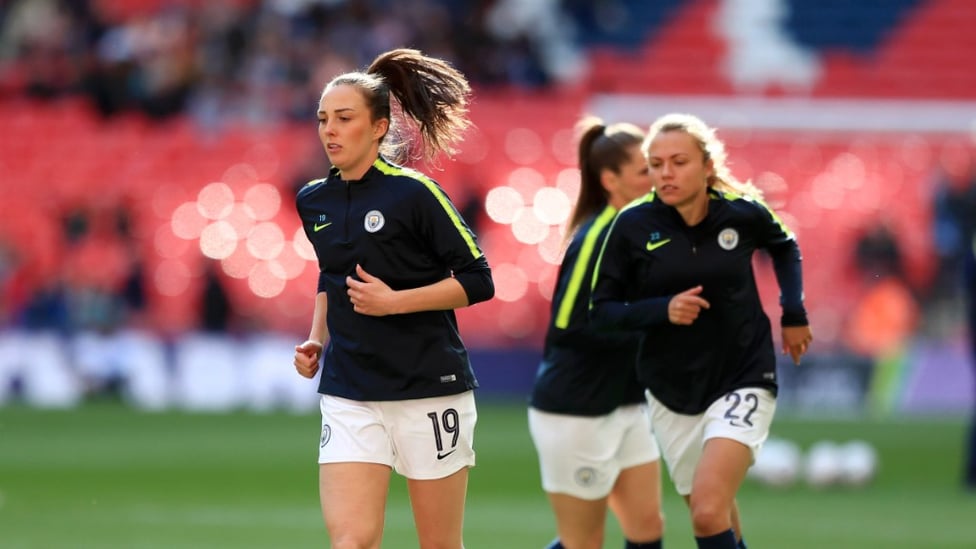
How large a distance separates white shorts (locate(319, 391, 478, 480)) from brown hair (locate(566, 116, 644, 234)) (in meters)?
1.92

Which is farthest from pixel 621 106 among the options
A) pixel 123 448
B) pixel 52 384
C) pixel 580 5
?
pixel 123 448

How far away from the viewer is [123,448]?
1588 cm

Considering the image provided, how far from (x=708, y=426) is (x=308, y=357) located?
1.74 meters

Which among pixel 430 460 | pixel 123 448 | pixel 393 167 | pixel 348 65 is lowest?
pixel 123 448

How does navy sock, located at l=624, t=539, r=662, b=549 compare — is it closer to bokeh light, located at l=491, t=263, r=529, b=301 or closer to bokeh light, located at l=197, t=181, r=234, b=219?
bokeh light, located at l=491, t=263, r=529, b=301

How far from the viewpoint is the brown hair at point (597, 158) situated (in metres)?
7.87

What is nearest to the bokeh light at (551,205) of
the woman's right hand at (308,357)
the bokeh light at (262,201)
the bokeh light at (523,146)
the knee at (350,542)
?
the bokeh light at (523,146)

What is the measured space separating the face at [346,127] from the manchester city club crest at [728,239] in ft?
5.34

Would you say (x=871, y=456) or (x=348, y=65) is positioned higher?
(x=348, y=65)

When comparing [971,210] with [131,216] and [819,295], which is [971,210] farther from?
[131,216]

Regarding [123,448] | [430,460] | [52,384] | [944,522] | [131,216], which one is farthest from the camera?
[131,216]

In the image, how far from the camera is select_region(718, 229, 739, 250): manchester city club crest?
279 inches

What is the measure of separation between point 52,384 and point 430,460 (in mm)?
14686

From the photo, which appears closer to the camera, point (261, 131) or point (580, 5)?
point (261, 131)
